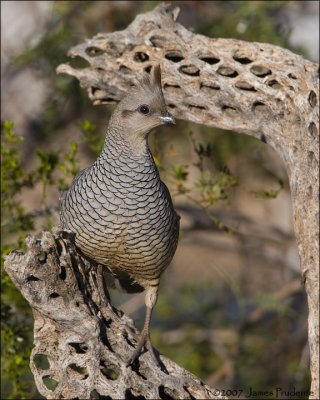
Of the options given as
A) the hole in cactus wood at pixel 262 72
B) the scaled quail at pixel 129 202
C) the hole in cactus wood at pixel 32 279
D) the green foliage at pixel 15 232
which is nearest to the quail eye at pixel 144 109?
the scaled quail at pixel 129 202

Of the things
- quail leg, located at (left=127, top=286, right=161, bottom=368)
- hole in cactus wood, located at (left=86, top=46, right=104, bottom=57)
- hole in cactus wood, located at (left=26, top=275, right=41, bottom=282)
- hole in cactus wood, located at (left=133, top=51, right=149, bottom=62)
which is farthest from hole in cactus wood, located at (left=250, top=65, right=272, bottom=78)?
hole in cactus wood, located at (left=26, top=275, right=41, bottom=282)

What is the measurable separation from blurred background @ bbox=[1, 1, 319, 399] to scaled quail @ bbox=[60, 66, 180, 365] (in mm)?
725

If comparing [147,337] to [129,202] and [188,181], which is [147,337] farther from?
[188,181]

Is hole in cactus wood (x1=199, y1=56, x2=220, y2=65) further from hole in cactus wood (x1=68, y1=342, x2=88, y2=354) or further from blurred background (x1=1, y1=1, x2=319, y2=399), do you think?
hole in cactus wood (x1=68, y1=342, x2=88, y2=354)

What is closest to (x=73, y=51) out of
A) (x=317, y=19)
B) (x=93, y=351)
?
(x=93, y=351)

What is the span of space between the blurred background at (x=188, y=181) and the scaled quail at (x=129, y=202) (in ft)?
2.38

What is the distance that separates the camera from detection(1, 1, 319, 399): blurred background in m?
4.68

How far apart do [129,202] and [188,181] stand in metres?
2.91

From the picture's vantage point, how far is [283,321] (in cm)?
699

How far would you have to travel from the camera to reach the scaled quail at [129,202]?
363cm

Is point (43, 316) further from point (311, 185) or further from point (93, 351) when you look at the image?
point (311, 185)

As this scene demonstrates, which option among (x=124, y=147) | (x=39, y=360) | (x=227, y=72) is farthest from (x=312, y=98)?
(x=39, y=360)

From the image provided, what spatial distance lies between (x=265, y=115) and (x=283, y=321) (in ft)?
11.2

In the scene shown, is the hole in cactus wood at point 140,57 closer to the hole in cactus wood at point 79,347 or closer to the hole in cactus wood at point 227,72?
the hole in cactus wood at point 227,72
